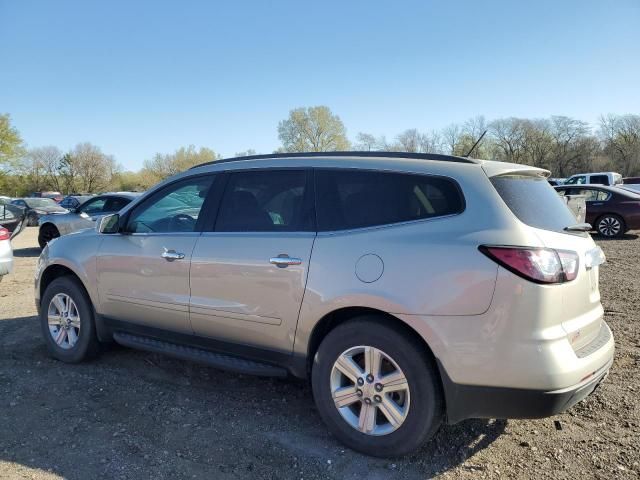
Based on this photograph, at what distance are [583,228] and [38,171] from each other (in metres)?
86.6

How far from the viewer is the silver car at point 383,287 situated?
2.43 meters

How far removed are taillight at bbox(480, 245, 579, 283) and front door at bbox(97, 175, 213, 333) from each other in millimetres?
2175

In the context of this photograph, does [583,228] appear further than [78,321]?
No

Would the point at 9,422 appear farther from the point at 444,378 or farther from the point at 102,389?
the point at 444,378

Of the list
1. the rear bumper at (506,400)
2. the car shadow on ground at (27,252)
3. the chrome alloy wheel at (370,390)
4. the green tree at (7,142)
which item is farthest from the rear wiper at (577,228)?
the green tree at (7,142)

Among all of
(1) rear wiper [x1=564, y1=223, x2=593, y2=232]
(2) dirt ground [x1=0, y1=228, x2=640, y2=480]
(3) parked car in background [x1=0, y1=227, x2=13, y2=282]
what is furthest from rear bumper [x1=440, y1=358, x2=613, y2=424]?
(3) parked car in background [x1=0, y1=227, x2=13, y2=282]

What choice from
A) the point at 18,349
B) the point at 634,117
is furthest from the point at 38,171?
the point at 634,117

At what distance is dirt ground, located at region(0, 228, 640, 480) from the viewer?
2719 millimetres

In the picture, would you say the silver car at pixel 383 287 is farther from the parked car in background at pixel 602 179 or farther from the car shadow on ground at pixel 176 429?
the parked car in background at pixel 602 179

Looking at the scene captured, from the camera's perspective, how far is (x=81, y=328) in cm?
432

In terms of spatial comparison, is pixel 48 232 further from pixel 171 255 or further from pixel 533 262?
pixel 533 262

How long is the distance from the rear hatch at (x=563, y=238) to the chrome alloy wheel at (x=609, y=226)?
1191cm

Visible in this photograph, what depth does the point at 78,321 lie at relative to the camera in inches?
A: 172

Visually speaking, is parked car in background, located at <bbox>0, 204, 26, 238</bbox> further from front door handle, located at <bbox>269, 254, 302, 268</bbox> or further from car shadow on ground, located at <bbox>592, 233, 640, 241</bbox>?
car shadow on ground, located at <bbox>592, 233, 640, 241</bbox>
